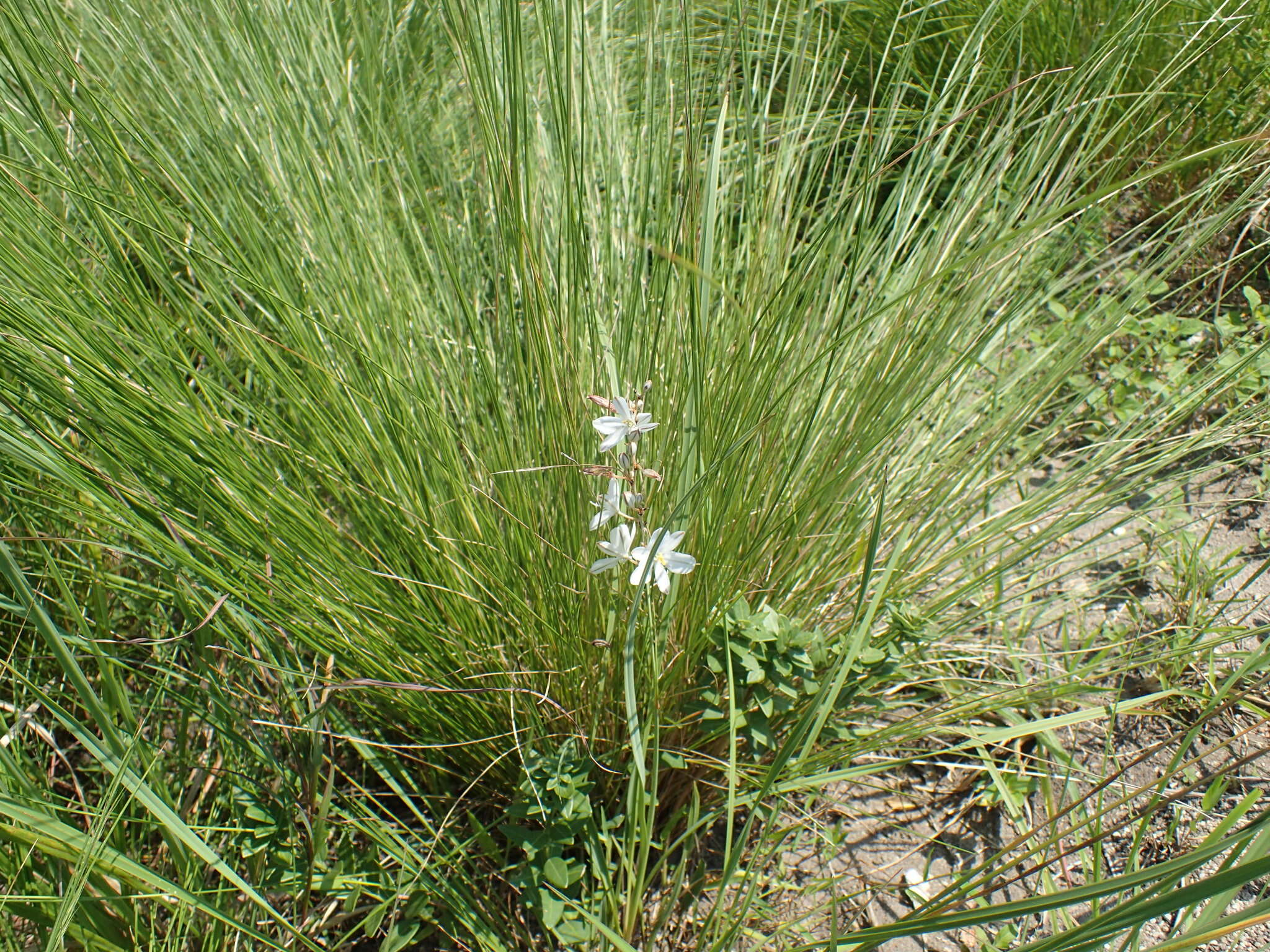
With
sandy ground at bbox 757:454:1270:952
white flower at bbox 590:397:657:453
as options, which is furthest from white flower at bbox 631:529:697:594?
sandy ground at bbox 757:454:1270:952

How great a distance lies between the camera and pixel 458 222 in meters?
1.56

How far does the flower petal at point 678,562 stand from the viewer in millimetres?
813

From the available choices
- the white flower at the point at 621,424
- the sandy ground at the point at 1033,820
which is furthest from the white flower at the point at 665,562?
the sandy ground at the point at 1033,820

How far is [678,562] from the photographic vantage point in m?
0.82

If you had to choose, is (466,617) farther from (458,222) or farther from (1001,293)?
(1001,293)

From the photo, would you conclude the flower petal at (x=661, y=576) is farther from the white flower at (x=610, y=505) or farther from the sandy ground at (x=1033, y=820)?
the sandy ground at (x=1033, y=820)

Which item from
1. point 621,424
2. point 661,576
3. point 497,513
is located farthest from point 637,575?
point 497,513

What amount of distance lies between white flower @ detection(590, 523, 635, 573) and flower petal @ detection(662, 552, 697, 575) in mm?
38

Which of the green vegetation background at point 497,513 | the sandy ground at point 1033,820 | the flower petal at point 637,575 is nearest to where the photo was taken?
the flower petal at point 637,575

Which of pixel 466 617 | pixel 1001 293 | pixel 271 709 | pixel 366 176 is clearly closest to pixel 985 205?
pixel 1001 293

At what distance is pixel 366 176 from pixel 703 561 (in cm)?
83

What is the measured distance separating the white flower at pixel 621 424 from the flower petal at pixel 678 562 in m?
0.12

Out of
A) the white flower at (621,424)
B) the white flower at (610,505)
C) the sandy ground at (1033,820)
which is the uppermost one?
the white flower at (621,424)

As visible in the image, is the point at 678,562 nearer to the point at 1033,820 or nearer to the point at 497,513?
the point at 497,513
